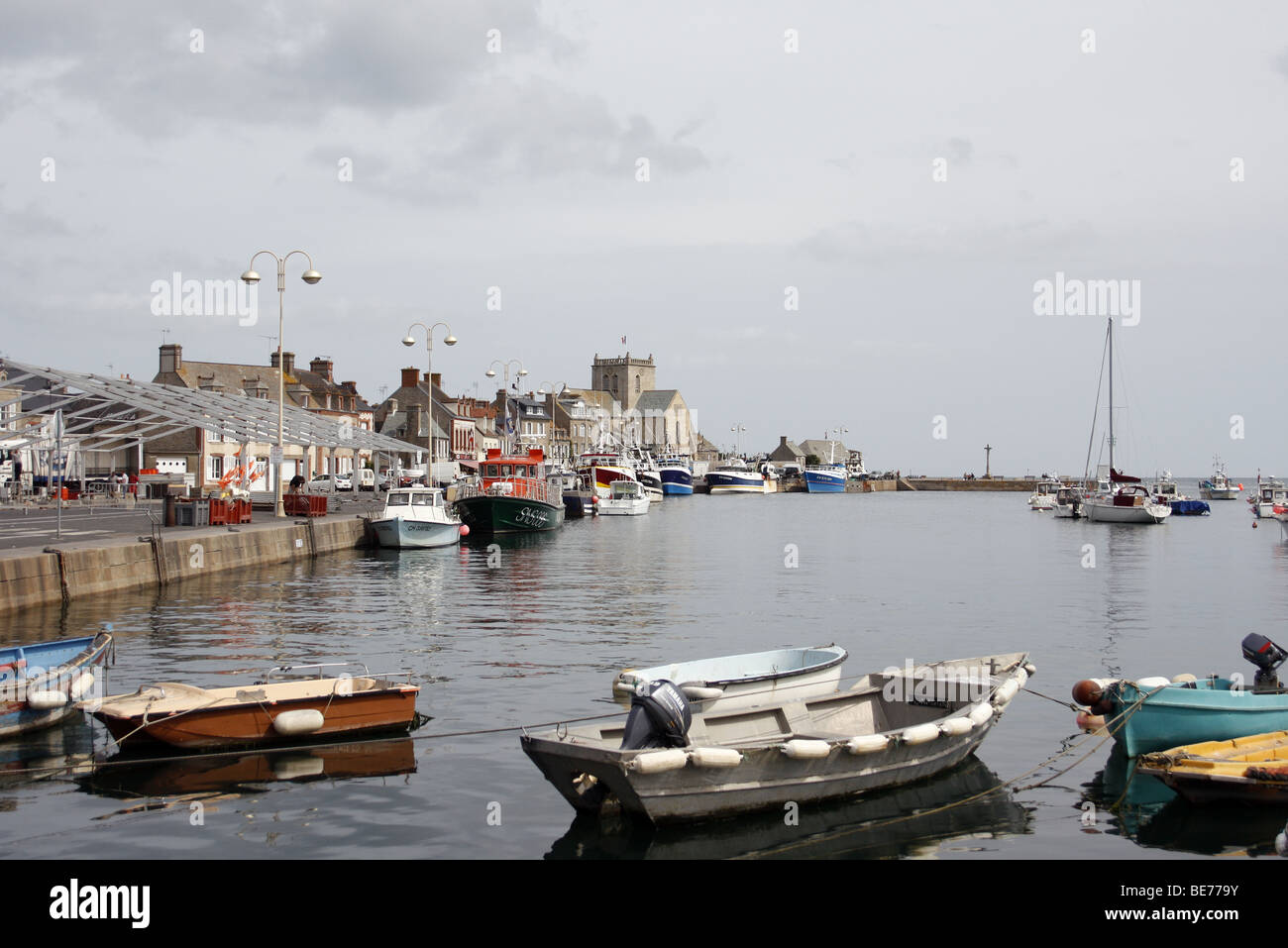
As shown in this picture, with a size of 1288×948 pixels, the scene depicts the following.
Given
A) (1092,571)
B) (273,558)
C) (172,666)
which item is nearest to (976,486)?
(1092,571)

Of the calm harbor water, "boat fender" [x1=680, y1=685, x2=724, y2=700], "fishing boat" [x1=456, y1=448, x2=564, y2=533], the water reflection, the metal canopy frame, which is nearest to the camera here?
the water reflection

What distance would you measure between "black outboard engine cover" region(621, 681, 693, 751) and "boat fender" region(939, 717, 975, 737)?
326cm

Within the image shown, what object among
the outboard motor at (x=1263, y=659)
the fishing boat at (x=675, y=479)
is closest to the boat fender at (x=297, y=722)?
the outboard motor at (x=1263, y=659)

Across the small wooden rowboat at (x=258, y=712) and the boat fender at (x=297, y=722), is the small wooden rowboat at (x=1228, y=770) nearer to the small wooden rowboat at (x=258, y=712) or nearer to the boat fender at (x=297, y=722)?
the small wooden rowboat at (x=258, y=712)

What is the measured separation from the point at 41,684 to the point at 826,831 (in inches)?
413

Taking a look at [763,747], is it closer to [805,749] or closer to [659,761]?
[805,749]

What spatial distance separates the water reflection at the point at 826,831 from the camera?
11797mm

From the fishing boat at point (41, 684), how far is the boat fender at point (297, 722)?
2933 millimetres

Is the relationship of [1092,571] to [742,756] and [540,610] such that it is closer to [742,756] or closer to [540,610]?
[540,610]

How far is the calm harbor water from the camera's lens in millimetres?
12094

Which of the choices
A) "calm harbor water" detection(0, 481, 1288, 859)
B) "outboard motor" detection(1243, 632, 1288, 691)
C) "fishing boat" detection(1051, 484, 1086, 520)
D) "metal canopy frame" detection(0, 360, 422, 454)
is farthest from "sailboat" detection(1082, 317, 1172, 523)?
"outboard motor" detection(1243, 632, 1288, 691)

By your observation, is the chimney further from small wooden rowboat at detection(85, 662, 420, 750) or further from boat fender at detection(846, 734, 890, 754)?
boat fender at detection(846, 734, 890, 754)

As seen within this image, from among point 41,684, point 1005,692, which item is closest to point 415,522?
point 41,684

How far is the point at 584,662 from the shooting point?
2227cm
